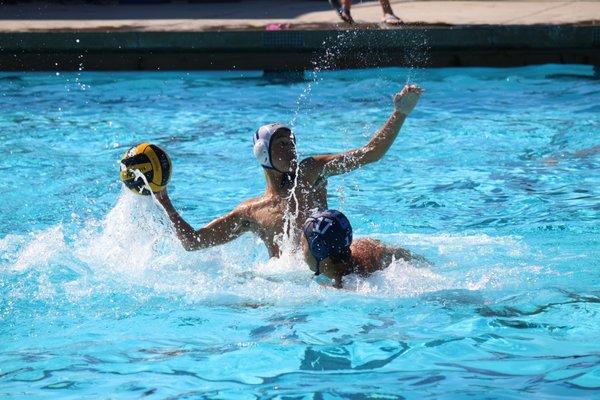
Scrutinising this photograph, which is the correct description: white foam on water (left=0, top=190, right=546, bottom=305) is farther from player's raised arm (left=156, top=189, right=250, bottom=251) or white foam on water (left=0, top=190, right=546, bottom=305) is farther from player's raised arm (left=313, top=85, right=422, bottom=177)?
player's raised arm (left=313, top=85, right=422, bottom=177)

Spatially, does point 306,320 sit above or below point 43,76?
below

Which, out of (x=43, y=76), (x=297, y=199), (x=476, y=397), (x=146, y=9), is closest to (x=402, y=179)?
(x=297, y=199)

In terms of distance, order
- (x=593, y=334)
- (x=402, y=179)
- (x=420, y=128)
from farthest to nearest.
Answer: (x=420, y=128) < (x=402, y=179) < (x=593, y=334)

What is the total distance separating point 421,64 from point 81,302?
6.24 meters

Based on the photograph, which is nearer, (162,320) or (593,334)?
(593,334)

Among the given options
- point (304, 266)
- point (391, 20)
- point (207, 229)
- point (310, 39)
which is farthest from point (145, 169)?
point (391, 20)

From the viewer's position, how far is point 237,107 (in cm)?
1029

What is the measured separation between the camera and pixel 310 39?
442 inches

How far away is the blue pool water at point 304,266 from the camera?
454 centimetres

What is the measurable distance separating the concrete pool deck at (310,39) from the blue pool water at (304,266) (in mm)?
346

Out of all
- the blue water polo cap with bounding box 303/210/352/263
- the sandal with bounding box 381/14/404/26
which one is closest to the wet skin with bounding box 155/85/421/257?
the blue water polo cap with bounding box 303/210/352/263

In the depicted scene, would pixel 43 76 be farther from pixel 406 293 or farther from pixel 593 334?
pixel 593 334

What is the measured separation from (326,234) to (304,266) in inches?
24.9

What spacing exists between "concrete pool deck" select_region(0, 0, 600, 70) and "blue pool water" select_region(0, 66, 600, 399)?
0.35 m
